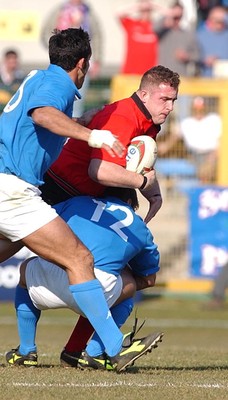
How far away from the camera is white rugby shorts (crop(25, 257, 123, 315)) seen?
795 centimetres

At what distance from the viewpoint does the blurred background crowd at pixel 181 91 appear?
1653cm

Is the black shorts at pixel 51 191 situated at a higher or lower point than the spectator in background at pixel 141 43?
lower

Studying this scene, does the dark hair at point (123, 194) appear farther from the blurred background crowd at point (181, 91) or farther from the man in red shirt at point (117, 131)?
the blurred background crowd at point (181, 91)

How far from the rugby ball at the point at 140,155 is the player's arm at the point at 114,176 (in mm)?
218

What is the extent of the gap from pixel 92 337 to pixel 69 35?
2.19 metres

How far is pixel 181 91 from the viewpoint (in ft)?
54.9

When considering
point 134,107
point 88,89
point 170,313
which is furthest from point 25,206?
point 88,89

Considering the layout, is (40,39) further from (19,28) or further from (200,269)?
(200,269)

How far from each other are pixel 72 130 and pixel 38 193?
73cm

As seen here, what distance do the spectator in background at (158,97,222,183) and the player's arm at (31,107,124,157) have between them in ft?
30.1

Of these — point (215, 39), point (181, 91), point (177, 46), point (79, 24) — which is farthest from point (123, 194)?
point (79, 24)

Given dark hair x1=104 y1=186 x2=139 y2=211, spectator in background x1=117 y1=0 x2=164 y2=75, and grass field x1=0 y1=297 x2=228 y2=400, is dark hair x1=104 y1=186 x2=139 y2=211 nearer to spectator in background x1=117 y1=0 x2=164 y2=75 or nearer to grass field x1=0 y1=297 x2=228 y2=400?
grass field x1=0 y1=297 x2=228 y2=400

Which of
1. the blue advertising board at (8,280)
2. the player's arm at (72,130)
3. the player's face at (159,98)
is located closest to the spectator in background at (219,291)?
the blue advertising board at (8,280)

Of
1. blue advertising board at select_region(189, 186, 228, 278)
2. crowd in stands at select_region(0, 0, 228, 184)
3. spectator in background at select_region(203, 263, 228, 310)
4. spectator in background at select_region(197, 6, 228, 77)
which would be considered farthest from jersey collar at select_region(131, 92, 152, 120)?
spectator in background at select_region(197, 6, 228, 77)
